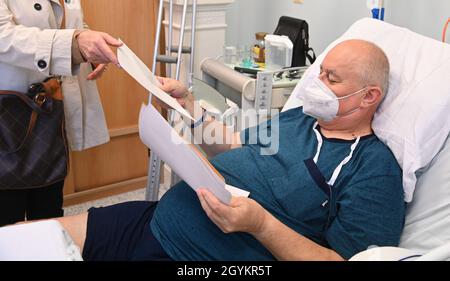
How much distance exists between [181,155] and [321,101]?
48cm

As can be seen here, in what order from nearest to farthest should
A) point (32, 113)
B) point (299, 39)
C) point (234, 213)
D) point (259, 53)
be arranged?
point (234, 213), point (32, 113), point (299, 39), point (259, 53)

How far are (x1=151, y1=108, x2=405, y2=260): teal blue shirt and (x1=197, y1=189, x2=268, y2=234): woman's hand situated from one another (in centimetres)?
12

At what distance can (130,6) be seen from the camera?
8.16 feet

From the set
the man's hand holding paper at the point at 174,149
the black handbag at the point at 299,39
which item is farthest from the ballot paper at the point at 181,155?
the black handbag at the point at 299,39

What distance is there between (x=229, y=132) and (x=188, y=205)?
0.43 m

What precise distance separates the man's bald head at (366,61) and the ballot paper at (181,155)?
0.52m

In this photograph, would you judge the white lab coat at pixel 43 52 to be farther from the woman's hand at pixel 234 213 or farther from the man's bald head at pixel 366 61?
the man's bald head at pixel 366 61

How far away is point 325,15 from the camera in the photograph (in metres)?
2.43

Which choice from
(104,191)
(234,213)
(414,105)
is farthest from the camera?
(104,191)

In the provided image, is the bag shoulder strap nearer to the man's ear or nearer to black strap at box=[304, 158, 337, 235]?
black strap at box=[304, 158, 337, 235]

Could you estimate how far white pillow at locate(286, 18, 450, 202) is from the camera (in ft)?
4.06

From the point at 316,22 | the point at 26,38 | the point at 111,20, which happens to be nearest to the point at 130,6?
the point at 111,20

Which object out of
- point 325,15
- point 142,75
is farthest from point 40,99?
point 325,15

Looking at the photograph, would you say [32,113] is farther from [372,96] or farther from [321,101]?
[372,96]
